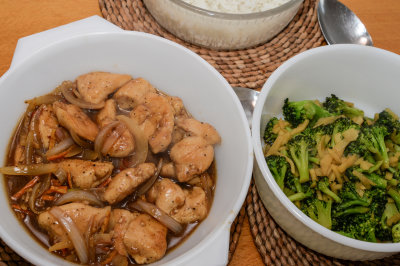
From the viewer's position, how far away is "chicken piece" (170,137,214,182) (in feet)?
5.50

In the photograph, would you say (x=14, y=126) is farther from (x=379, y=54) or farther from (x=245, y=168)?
(x=379, y=54)

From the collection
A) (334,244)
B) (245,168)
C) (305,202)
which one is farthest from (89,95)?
(334,244)

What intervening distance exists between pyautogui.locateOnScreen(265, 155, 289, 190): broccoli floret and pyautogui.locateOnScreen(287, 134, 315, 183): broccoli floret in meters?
0.06

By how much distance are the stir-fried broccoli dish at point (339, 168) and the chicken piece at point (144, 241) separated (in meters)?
0.67

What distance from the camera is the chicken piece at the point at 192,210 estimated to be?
1.61 metres

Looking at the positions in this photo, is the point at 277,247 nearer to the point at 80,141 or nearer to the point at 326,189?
the point at 326,189

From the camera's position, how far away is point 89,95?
1822mm

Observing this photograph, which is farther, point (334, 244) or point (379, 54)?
point (379, 54)

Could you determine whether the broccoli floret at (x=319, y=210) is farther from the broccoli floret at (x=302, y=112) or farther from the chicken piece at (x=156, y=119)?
the chicken piece at (x=156, y=119)

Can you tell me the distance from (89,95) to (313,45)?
1.59m

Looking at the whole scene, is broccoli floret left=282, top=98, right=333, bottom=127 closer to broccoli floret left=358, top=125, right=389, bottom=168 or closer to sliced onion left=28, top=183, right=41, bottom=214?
broccoli floret left=358, top=125, right=389, bottom=168

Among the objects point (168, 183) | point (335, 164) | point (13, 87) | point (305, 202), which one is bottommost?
point (305, 202)

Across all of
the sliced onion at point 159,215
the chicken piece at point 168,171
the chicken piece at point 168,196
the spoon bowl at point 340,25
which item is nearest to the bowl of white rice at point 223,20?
the spoon bowl at point 340,25

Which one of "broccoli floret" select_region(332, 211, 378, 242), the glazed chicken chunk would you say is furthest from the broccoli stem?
the glazed chicken chunk
